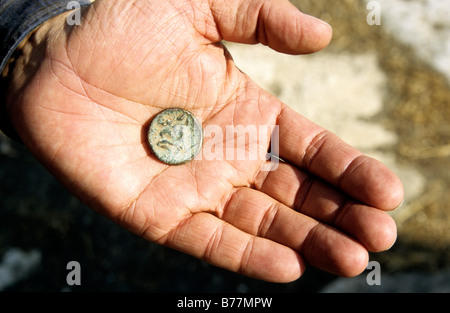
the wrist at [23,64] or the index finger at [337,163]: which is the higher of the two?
the wrist at [23,64]

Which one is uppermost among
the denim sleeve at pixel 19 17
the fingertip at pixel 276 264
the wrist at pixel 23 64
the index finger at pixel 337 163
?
the denim sleeve at pixel 19 17

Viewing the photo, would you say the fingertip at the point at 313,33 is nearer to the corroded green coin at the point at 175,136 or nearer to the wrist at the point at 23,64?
the corroded green coin at the point at 175,136

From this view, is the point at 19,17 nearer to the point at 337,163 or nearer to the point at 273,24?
the point at 273,24

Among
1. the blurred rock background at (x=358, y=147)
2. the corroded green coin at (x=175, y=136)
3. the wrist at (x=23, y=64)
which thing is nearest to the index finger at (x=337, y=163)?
the corroded green coin at (x=175, y=136)

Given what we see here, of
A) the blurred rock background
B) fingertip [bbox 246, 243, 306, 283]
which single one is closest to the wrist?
the blurred rock background

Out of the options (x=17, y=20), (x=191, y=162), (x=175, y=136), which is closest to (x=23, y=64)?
(x=17, y=20)

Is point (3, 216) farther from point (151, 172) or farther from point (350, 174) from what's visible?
point (350, 174)

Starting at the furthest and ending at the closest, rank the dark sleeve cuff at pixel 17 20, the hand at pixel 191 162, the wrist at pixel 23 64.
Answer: the dark sleeve cuff at pixel 17 20 → the wrist at pixel 23 64 → the hand at pixel 191 162
